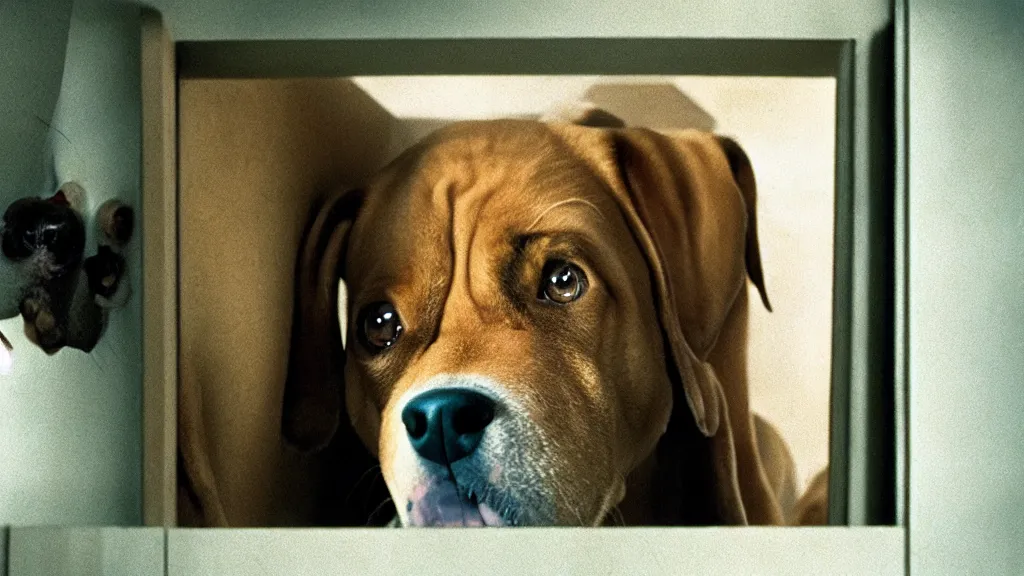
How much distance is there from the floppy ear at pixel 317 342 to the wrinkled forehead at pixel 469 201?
25 millimetres

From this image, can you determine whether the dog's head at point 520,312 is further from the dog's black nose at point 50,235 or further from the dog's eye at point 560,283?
the dog's black nose at point 50,235

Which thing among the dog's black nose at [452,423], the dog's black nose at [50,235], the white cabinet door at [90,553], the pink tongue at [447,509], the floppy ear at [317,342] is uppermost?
the dog's black nose at [50,235]

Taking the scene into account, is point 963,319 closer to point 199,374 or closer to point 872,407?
point 872,407

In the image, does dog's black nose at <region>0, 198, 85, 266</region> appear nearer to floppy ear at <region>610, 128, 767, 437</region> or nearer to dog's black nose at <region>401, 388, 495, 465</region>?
dog's black nose at <region>401, 388, 495, 465</region>

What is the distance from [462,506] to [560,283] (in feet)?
0.86

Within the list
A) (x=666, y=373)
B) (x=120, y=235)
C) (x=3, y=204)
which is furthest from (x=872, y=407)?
(x=3, y=204)

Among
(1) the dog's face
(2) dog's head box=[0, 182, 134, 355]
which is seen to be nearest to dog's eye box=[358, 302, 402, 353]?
(1) the dog's face

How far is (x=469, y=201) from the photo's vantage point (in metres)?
1.26

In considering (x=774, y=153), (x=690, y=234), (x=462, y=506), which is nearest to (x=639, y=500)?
(x=462, y=506)

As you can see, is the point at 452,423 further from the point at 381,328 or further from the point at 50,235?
the point at 50,235

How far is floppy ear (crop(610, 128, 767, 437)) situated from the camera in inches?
49.5

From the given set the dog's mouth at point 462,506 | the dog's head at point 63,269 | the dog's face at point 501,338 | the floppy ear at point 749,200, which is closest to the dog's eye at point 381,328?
the dog's face at point 501,338

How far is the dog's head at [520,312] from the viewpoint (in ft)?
4.00

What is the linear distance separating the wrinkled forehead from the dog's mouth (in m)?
0.23
